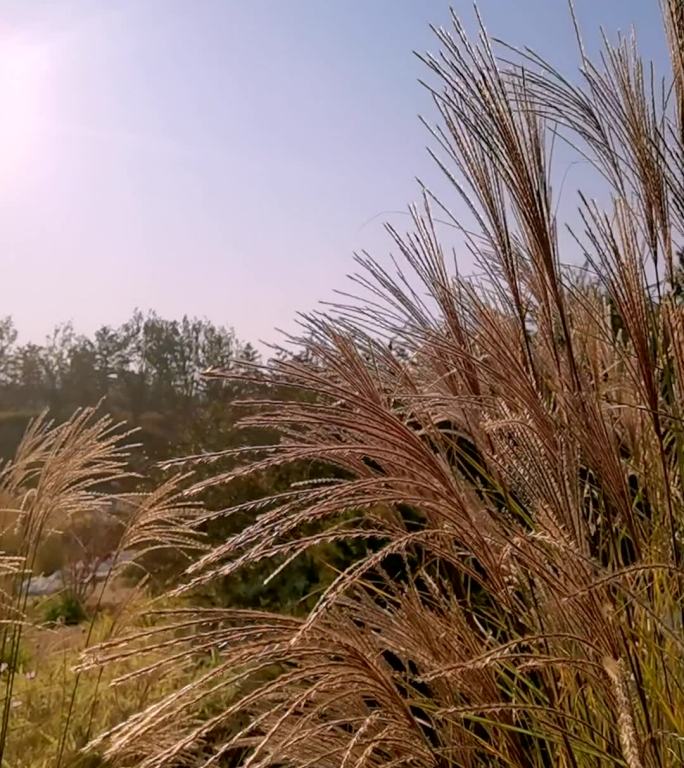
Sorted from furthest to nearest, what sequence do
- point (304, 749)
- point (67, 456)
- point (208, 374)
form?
point (67, 456)
point (304, 749)
point (208, 374)

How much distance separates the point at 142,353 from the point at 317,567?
2060 centimetres

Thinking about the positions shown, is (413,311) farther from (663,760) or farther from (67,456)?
(67,456)

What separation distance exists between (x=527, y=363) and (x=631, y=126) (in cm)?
46

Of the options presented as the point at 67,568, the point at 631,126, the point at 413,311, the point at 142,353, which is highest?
the point at 142,353

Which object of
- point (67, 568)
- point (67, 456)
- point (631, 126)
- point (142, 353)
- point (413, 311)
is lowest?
point (67, 568)

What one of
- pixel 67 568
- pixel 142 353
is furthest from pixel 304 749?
pixel 142 353

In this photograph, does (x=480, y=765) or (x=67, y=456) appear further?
(x=67, y=456)

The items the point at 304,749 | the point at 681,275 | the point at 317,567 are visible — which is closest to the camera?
the point at 304,749

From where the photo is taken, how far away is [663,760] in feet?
5.43

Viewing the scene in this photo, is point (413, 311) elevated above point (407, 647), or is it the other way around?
point (413, 311)

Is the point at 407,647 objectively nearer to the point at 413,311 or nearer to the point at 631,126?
the point at 413,311

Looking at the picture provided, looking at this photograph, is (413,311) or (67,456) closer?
(413,311)

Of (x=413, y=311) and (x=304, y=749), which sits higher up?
(x=413, y=311)

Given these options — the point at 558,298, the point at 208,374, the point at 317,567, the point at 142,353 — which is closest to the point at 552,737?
the point at 558,298
